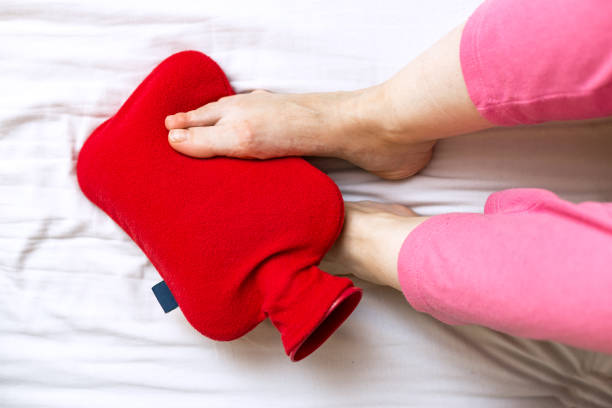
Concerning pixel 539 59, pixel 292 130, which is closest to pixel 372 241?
pixel 292 130

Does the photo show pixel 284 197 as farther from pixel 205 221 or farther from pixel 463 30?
pixel 463 30

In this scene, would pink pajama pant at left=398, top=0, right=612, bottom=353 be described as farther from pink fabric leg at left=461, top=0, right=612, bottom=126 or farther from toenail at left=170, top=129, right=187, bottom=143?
toenail at left=170, top=129, right=187, bottom=143

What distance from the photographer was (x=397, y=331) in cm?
71

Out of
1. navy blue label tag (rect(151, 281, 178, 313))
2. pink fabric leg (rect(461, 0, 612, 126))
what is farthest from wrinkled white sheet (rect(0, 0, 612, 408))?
pink fabric leg (rect(461, 0, 612, 126))

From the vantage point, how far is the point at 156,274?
70cm

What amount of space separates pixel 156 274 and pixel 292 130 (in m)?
0.29

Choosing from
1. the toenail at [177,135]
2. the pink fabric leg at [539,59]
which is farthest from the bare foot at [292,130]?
the pink fabric leg at [539,59]

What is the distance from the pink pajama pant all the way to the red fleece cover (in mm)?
142

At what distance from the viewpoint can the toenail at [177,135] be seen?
64 centimetres

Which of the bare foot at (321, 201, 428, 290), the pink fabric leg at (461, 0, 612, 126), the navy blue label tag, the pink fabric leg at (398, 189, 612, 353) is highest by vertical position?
the pink fabric leg at (461, 0, 612, 126)

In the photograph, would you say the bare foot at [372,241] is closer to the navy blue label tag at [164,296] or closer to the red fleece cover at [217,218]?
the red fleece cover at [217,218]

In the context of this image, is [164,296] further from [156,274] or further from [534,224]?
[534,224]

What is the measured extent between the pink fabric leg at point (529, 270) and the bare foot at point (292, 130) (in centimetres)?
17

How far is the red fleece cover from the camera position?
0.60m
